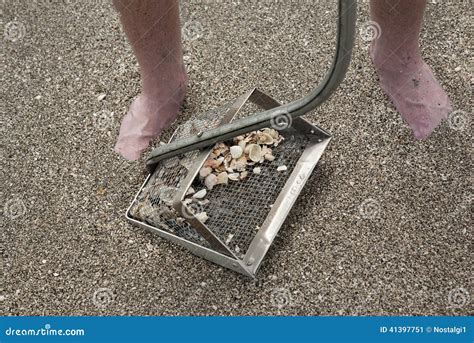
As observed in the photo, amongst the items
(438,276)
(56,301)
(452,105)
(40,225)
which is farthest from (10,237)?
(452,105)

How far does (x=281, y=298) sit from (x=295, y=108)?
1.20 ft

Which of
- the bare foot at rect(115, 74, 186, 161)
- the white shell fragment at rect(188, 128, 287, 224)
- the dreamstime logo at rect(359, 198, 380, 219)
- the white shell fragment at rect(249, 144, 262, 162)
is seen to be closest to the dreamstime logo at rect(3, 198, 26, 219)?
the bare foot at rect(115, 74, 186, 161)

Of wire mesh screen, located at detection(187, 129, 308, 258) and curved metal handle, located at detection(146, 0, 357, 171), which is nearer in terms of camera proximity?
curved metal handle, located at detection(146, 0, 357, 171)

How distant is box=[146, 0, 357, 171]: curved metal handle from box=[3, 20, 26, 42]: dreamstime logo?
0.55 m

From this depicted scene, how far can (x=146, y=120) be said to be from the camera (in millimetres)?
1309

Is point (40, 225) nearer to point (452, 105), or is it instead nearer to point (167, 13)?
point (167, 13)

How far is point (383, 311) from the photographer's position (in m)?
1.11

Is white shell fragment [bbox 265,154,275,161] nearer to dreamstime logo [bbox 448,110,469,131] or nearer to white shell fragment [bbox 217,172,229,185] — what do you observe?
white shell fragment [bbox 217,172,229,185]

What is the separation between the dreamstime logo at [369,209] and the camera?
1.20m

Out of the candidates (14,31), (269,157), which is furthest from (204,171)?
(14,31)

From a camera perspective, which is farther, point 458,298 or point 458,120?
point 458,120

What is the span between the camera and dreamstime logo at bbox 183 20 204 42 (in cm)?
147

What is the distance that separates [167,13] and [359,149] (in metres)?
0.48

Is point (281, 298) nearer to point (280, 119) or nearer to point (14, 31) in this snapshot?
point (280, 119)
